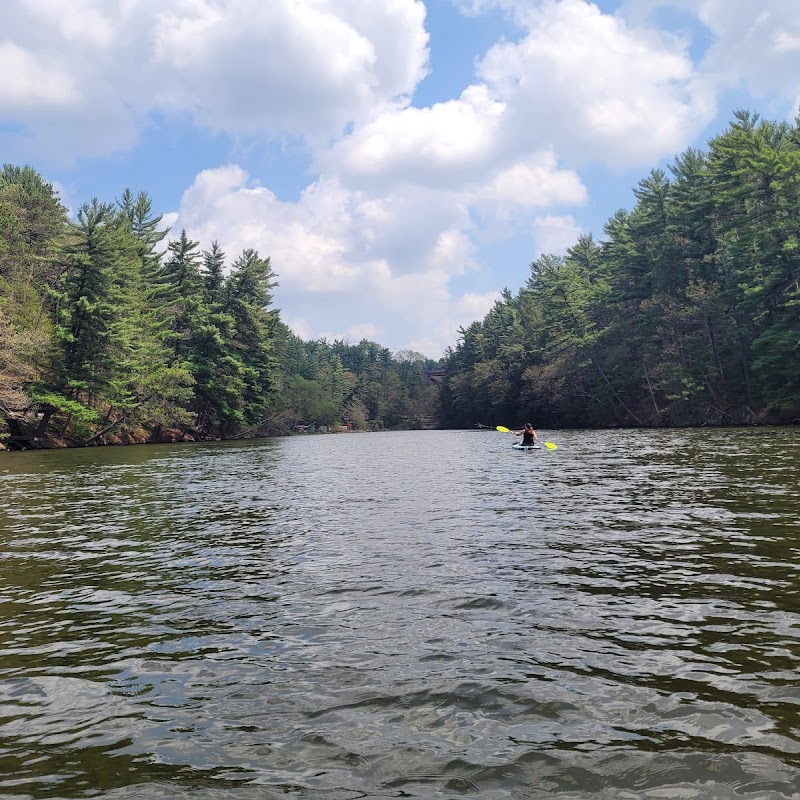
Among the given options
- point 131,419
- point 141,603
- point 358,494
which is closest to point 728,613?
point 141,603

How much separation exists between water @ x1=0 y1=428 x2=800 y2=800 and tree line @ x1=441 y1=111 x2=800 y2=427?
41.9m

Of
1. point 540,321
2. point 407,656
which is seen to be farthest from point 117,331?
point 540,321

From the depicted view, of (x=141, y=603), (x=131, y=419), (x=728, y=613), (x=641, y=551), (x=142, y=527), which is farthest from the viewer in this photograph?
(x=131, y=419)

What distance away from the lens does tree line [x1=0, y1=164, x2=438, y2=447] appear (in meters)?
45.3

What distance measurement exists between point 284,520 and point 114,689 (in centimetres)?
900

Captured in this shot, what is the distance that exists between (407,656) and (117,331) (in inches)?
1945

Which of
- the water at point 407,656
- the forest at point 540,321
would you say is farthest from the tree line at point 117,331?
the water at point 407,656

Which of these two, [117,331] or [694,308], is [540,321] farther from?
[117,331]

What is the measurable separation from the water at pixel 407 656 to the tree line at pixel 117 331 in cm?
3611

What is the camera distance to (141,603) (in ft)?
26.3

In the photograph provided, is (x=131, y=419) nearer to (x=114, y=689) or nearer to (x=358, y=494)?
(x=358, y=494)

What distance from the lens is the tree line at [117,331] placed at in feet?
149

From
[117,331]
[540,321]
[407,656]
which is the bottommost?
[407,656]

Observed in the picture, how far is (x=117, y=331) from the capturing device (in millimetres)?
49281
